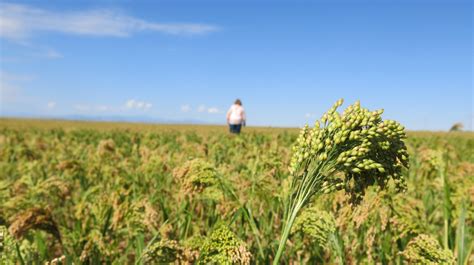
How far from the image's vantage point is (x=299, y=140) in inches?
60.7

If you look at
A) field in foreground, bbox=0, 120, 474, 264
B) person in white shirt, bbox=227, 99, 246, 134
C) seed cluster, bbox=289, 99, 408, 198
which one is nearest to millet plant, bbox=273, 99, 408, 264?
seed cluster, bbox=289, 99, 408, 198

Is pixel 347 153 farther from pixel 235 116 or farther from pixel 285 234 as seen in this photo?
pixel 235 116

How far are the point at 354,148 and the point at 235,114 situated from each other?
2089 centimetres

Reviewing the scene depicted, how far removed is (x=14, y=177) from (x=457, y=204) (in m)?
6.20

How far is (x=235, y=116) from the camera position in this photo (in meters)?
22.3

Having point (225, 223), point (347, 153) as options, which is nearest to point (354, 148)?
point (347, 153)

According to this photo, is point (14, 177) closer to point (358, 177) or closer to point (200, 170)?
point (200, 170)

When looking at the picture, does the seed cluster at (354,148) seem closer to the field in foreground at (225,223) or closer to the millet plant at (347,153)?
the millet plant at (347,153)

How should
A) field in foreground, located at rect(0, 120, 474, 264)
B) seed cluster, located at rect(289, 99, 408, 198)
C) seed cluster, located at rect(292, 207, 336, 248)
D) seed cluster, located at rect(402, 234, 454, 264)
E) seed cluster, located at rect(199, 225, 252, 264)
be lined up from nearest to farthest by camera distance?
seed cluster, located at rect(289, 99, 408, 198) → seed cluster, located at rect(199, 225, 252, 264) → seed cluster, located at rect(402, 234, 454, 264) → field in foreground, located at rect(0, 120, 474, 264) → seed cluster, located at rect(292, 207, 336, 248)

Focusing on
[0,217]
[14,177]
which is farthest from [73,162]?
[0,217]

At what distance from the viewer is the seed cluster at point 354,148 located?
1460 millimetres

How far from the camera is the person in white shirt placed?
73.0 ft

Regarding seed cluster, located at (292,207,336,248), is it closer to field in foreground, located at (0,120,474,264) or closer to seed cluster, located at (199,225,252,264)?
field in foreground, located at (0,120,474,264)

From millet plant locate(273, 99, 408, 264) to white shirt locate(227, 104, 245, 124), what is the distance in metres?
20.7
